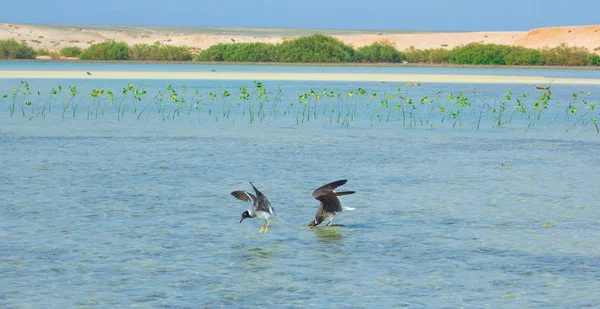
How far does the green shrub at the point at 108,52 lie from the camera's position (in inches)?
4370

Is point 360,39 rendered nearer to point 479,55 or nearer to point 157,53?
point 479,55

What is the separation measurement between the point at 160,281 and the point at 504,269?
12.0ft

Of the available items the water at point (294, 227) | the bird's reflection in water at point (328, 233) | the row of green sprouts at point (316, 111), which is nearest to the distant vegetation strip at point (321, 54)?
the row of green sprouts at point (316, 111)

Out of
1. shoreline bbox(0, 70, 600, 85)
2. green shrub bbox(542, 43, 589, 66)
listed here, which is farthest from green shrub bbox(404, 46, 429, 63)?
shoreline bbox(0, 70, 600, 85)

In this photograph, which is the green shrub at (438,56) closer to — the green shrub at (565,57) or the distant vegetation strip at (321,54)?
the distant vegetation strip at (321,54)

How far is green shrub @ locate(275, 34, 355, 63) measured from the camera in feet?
359

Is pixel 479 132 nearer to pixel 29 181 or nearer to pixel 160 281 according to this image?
pixel 29 181

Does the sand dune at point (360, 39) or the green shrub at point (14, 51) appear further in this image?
the sand dune at point (360, 39)

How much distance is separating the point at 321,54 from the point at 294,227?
97892 mm

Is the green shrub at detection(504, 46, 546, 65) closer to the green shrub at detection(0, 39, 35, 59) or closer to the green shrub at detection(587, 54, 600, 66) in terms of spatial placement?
the green shrub at detection(587, 54, 600, 66)

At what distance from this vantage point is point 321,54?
110188 millimetres

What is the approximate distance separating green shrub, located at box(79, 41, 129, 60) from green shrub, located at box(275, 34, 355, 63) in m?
16.8

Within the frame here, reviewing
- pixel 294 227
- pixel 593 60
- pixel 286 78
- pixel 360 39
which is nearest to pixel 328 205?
pixel 294 227

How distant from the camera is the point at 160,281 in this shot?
10.1m
